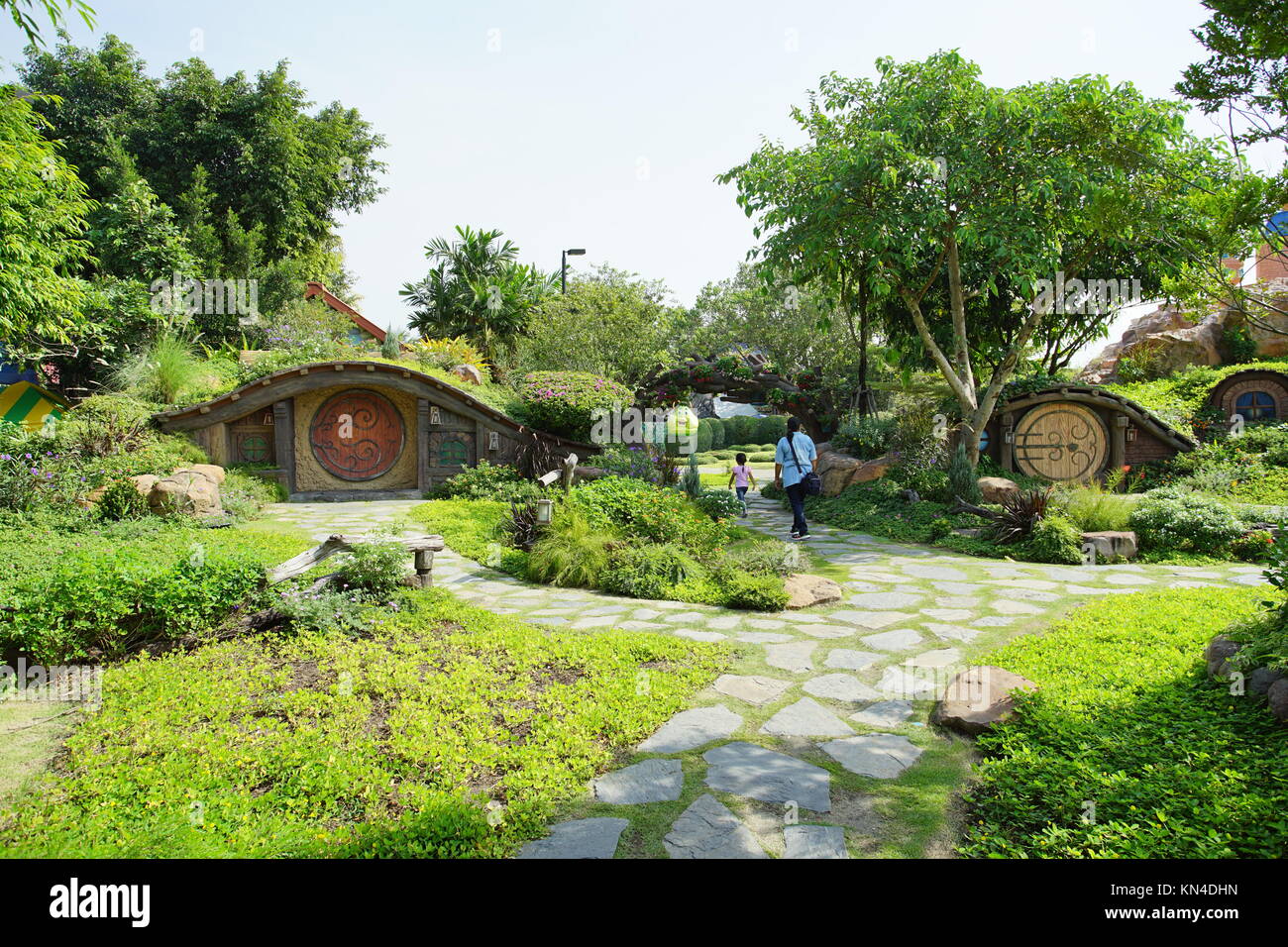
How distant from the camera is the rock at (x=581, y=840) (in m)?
2.85

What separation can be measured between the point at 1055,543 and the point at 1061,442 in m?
7.05

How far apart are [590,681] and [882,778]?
2015mm

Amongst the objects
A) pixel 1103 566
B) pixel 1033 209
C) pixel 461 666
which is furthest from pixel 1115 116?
pixel 461 666

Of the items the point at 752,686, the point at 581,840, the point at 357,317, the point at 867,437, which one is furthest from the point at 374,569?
the point at 357,317

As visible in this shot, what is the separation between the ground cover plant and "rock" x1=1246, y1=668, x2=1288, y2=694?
319 cm

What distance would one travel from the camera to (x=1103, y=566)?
8.70m

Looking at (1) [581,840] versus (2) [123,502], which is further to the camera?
(2) [123,502]

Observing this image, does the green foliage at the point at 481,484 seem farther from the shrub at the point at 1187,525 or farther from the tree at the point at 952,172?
the shrub at the point at 1187,525

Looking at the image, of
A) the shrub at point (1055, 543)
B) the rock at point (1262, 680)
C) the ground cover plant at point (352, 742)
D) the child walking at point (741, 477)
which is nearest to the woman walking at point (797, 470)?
the child walking at point (741, 477)

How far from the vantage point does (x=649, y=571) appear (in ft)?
25.8

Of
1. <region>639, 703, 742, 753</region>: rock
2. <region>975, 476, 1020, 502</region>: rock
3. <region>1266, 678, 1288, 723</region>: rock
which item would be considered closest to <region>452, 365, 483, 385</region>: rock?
<region>975, 476, 1020, 502</region>: rock

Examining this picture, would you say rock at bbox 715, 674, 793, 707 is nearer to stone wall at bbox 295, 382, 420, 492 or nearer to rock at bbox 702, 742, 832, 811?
rock at bbox 702, 742, 832, 811

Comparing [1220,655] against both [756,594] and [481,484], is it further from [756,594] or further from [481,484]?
[481,484]

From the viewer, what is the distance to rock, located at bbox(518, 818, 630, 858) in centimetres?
285
